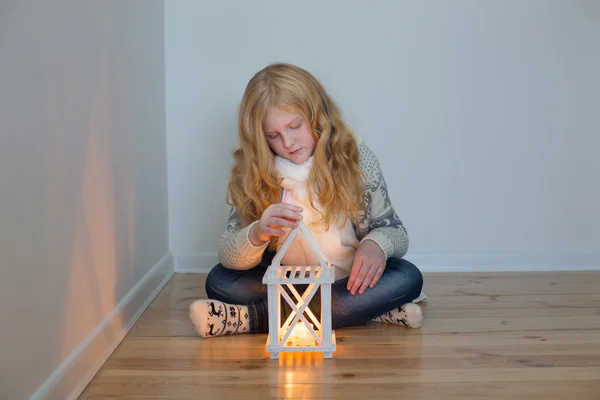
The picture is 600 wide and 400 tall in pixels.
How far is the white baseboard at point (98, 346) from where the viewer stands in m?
0.99

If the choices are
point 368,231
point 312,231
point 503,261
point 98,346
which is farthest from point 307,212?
point 503,261

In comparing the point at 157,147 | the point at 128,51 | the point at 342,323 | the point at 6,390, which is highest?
the point at 128,51

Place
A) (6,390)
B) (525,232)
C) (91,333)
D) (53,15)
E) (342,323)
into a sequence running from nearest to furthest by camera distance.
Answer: (6,390) < (53,15) < (91,333) < (342,323) < (525,232)

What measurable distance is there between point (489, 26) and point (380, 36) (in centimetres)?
28

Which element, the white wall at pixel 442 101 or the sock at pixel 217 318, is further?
the white wall at pixel 442 101

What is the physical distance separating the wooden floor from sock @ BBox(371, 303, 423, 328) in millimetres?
14

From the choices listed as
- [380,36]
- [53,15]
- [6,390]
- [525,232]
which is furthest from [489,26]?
[6,390]

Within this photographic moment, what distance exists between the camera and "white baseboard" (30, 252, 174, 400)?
99cm

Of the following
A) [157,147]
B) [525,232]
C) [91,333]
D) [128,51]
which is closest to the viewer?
[91,333]

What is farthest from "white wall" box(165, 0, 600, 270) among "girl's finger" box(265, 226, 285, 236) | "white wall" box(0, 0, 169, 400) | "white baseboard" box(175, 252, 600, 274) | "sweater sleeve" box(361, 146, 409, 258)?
"girl's finger" box(265, 226, 285, 236)

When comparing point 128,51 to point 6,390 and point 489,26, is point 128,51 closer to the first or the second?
point 6,390

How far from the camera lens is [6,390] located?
845 millimetres

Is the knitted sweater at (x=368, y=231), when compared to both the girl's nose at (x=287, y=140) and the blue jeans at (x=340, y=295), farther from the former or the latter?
the girl's nose at (x=287, y=140)

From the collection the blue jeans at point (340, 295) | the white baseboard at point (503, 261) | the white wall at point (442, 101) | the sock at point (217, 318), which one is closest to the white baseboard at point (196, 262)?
the white baseboard at point (503, 261)
